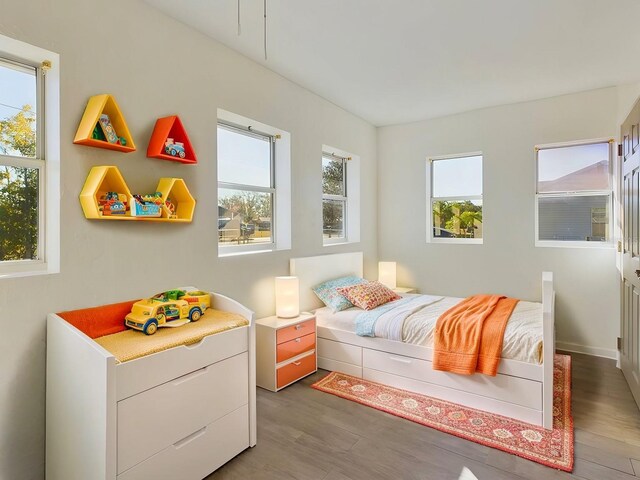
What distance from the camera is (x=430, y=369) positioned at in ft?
8.84

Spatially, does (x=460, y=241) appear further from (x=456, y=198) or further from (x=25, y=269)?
(x=25, y=269)

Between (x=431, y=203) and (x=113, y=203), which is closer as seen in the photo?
(x=113, y=203)

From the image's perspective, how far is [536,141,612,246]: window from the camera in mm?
3611

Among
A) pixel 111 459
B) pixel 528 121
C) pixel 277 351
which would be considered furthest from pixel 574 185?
pixel 111 459

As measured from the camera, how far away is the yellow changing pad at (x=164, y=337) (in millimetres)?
1636

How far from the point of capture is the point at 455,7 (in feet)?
7.30

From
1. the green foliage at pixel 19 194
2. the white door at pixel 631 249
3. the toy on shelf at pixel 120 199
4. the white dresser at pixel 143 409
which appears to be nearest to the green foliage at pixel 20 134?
the green foliage at pixel 19 194

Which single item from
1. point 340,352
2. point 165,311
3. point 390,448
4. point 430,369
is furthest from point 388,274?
point 165,311

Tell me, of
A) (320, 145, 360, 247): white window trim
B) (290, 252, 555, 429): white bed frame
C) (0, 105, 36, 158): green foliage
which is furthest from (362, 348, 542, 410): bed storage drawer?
(0, 105, 36, 158): green foliage

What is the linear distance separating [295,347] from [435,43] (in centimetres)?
Answer: 252

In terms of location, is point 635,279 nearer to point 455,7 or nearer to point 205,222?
point 455,7

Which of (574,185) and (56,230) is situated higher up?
(574,185)

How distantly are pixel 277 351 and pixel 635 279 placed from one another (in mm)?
A: 2546

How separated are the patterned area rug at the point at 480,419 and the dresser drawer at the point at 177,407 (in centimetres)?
105
